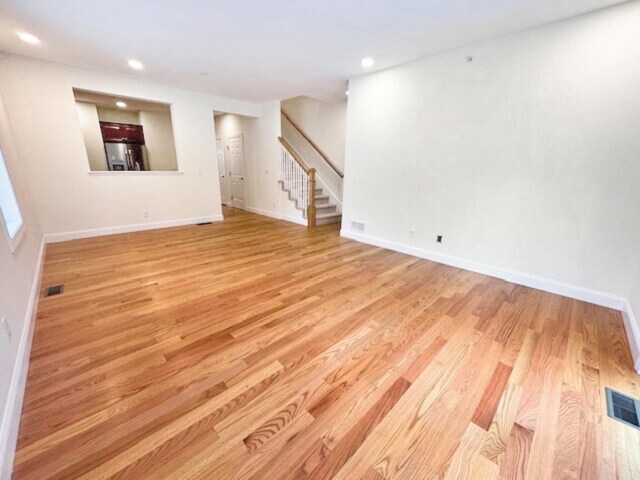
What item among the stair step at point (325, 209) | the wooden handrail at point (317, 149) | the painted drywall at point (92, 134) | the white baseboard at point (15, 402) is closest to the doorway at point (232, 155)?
the wooden handrail at point (317, 149)

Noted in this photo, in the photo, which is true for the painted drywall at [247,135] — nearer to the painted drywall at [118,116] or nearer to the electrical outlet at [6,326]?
the painted drywall at [118,116]

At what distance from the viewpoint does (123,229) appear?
481cm

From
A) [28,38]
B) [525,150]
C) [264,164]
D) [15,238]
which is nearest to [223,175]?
[264,164]

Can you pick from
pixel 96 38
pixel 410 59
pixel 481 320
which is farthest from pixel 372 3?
pixel 96 38

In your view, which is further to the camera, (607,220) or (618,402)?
(607,220)

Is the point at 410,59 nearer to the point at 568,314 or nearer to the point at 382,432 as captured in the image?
the point at 568,314

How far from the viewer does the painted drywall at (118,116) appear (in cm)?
687

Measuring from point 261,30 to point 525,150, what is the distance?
3062mm

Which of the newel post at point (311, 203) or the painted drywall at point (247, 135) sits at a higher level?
the painted drywall at point (247, 135)

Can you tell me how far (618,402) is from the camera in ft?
4.97

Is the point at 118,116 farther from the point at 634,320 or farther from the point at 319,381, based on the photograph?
the point at 634,320

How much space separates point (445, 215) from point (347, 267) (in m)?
1.48

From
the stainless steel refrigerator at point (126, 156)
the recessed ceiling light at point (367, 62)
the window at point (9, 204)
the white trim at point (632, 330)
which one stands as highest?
the recessed ceiling light at point (367, 62)

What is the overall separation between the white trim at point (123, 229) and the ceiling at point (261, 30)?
99.3 inches
